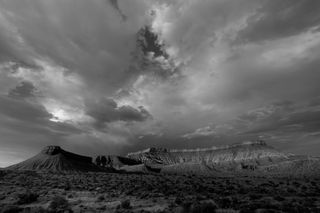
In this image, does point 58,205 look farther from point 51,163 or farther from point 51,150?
point 51,150

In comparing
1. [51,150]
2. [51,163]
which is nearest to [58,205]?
[51,163]

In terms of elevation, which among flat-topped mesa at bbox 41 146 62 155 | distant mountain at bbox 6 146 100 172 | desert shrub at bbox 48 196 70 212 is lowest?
desert shrub at bbox 48 196 70 212

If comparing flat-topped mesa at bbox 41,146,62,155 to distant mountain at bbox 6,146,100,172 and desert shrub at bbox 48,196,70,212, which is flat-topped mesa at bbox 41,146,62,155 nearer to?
distant mountain at bbox 6,146,100,172

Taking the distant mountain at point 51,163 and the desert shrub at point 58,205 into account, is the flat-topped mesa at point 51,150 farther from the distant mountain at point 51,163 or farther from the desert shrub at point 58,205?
the desert shrub at point 58,205

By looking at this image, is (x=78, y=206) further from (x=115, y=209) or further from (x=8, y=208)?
(x=8, y=208)

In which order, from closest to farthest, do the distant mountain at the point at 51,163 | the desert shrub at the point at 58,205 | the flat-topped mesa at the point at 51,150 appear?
the desert shrub at the point at 58,205
the distant mountain at the point at 51,163
the flat-topped mesa at the point at 51,150

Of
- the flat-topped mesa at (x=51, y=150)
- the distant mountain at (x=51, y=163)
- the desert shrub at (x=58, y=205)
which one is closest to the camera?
the desert shrub at (x=58, y=205)

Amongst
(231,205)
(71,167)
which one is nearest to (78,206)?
(231,205)

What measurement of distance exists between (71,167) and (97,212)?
458ft

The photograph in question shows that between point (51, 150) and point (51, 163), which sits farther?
point (51, 150)

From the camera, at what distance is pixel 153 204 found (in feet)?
65.9

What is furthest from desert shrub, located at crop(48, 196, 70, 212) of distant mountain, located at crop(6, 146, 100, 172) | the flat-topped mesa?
the flat-topped mesa

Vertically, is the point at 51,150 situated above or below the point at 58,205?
above

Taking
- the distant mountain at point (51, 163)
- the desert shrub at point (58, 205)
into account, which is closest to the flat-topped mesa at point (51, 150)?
the distant mountain at point (51, 163)
